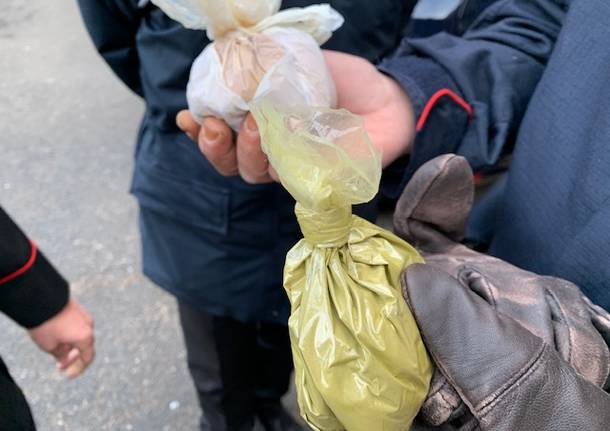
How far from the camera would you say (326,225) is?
1.80 feet

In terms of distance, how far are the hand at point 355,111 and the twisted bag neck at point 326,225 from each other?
31 cm

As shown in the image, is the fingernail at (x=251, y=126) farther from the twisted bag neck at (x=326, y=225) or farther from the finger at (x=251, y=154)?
the twisted bag neck at (x=326, y=225)

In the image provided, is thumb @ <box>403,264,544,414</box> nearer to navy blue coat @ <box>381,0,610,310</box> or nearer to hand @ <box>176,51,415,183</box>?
navy blue coat @ <box>381,0,610,310</box>

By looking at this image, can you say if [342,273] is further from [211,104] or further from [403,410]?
[211,104]

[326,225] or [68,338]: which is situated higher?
[326,225]

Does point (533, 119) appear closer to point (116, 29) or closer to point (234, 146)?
point (234, 146)

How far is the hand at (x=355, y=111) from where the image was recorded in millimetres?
860

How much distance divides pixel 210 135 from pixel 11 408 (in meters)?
0.48

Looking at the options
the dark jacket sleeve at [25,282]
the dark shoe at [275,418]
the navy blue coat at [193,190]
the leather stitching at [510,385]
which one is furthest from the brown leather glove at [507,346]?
the dark shoe at [275,418]

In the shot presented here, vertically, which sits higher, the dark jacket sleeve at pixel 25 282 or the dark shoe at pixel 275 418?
the dark jacket sleeve at pixel 25 282

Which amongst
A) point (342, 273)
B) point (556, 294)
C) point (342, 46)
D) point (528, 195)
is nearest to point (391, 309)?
point (342, 273)

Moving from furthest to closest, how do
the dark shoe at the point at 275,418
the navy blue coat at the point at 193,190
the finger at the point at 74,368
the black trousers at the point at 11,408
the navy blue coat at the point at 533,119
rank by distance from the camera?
the dark shoe at the point at 275,418 < the finger at the point at 74,368 < the navy blue coat at the point at 193,190 < the black trousers at the point at 11,408 < the navy blue coat at the point at 533,119

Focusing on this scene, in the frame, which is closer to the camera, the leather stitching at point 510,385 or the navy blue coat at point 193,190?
the leather stitching at point 510,385

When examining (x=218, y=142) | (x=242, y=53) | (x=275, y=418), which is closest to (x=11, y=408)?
(x=218, y=142)
